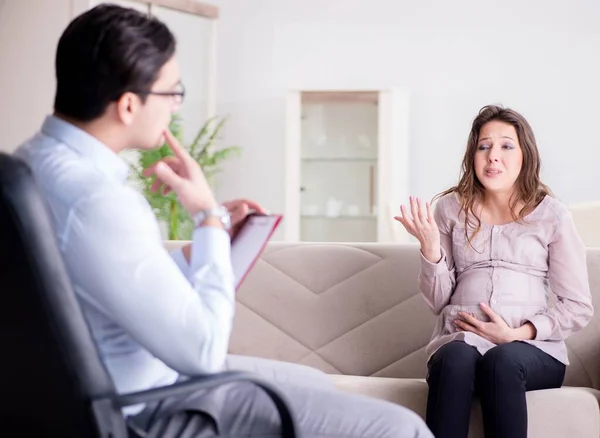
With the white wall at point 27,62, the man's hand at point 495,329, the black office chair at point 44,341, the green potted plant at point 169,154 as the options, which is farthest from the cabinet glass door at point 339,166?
the black office chair at point 44,341

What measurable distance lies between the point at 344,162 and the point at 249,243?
216 inches

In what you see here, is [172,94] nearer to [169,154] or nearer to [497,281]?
[497,281]

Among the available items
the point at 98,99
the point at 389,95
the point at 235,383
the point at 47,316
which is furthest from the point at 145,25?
the point at 389,95

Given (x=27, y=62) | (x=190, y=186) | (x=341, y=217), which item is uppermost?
(x=27, y=62)

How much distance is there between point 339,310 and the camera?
3.06m

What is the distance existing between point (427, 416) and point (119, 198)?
1357 millimetres

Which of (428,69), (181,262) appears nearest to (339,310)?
(181,262)

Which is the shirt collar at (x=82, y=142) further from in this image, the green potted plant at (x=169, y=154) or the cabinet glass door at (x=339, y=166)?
the cabinet glass door at (x=339, y=166)

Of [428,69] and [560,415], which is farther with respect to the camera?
[428,69]

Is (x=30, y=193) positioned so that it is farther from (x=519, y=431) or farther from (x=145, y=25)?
(x=519, y=431)

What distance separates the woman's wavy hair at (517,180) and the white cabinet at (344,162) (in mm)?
4089

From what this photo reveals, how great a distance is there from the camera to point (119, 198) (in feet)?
4.55

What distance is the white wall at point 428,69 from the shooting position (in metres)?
7.15

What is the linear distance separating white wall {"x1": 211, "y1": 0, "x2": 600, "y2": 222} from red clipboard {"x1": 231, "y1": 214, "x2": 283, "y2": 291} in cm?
578
